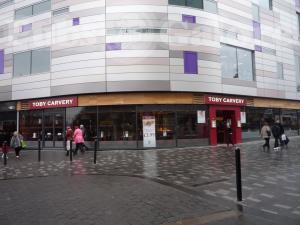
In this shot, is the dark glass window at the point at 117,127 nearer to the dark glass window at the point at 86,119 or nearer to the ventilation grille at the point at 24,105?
the dark glass window at the point at 86,119

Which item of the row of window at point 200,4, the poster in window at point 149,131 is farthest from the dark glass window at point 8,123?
the row of window at point 200,4

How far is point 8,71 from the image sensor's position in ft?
86.2

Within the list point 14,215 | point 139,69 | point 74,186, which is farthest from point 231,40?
point 14,215

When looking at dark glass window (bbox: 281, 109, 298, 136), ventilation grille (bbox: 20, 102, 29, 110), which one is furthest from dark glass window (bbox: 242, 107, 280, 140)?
ventilation grille (bbox: 20, 102, 29, 110)

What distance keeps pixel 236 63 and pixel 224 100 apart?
11.6 feet

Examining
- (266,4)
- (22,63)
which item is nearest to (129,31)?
(22,63)

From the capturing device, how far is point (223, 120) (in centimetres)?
2614

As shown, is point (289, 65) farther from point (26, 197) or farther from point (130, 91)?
point (26, 197)

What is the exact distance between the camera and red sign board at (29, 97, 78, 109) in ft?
75.0

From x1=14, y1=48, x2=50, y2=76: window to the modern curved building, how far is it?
0.08 meters

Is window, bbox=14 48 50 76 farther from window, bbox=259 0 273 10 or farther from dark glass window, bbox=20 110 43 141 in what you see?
window, bbox=259 0 273 10

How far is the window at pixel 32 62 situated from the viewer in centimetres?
2441

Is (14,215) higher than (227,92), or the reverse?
(227,92)

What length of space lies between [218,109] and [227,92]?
1.48 meters
